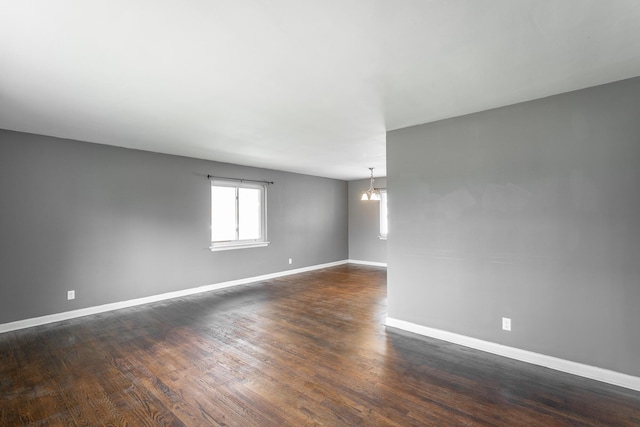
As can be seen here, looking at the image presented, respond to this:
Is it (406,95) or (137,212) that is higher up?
(406,95)

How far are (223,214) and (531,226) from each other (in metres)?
5.01

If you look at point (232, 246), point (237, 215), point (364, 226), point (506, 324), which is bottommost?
point (506, 324)

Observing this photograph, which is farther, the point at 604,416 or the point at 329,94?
the point at 329,94

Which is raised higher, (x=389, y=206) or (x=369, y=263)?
(x=389, y=206)

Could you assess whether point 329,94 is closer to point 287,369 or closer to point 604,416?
point 287,369

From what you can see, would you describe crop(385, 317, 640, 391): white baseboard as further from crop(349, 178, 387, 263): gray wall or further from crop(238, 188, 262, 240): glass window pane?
crop(349, 178, 387, 263): gray wall

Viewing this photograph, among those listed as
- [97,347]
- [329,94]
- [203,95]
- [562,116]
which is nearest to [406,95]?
[329,94]

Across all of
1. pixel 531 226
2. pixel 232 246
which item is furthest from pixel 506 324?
pixel 232 246

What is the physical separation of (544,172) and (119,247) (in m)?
5.45

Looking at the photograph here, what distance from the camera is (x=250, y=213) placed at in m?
6.47

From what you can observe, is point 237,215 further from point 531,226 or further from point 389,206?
point 531,226

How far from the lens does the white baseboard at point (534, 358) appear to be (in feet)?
7.82

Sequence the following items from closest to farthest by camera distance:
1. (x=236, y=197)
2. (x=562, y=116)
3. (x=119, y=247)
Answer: (x=562, y=116) < (x=119, y=247) < (x=236, y=197)

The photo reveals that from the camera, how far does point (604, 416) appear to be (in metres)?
2.01
